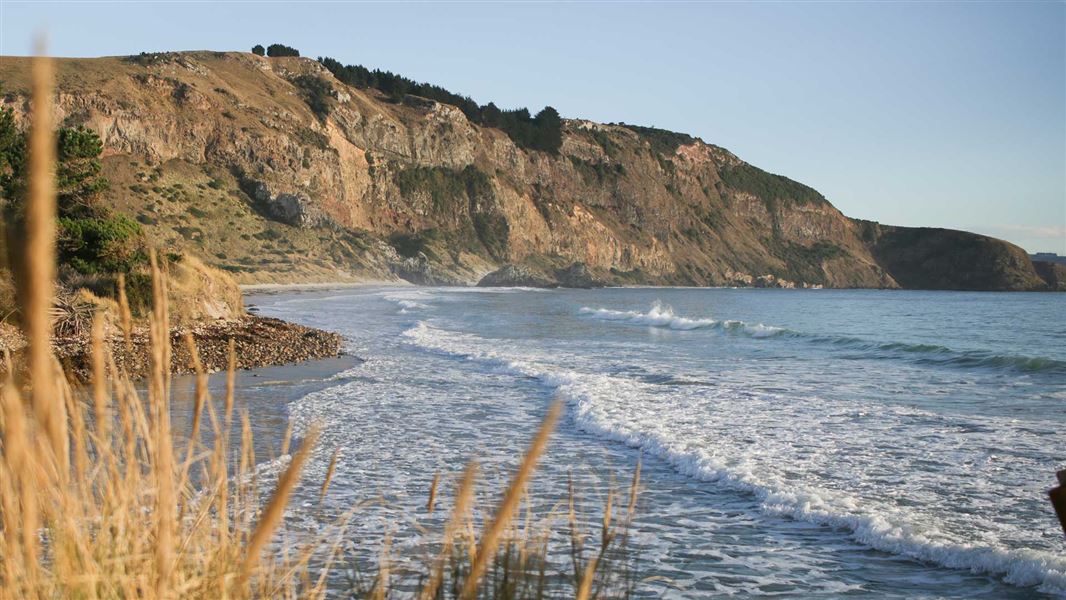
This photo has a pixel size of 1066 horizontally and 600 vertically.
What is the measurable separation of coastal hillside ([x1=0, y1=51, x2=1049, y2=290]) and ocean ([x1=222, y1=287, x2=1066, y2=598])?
4517 cm

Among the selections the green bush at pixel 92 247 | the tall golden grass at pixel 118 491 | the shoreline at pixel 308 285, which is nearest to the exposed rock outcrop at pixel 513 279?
the shoreline at pixel 308 285

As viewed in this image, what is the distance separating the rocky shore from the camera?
14.7 m

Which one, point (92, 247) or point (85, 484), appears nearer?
point (85, 484)

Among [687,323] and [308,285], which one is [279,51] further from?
[687,323]

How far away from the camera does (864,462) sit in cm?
898

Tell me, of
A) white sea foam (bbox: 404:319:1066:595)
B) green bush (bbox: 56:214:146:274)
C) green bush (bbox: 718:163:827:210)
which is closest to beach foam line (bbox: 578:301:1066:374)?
white sea foam (bbox: 404:319:1066:595)

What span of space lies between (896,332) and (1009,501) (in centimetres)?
2895

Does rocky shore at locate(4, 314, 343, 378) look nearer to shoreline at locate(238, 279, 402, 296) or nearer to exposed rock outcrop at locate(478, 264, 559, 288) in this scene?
shoreline at locate(238, 279, 402, 296)

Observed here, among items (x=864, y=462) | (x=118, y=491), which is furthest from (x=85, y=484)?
(x=864, y=462)

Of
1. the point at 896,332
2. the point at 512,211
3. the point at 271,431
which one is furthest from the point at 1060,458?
the point at 512,211

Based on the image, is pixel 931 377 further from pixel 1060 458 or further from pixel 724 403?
pixel 1060 458

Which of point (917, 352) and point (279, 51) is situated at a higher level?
point (279, 51)

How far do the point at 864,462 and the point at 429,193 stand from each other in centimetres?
9410

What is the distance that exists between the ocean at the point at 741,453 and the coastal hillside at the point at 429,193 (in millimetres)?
45166
